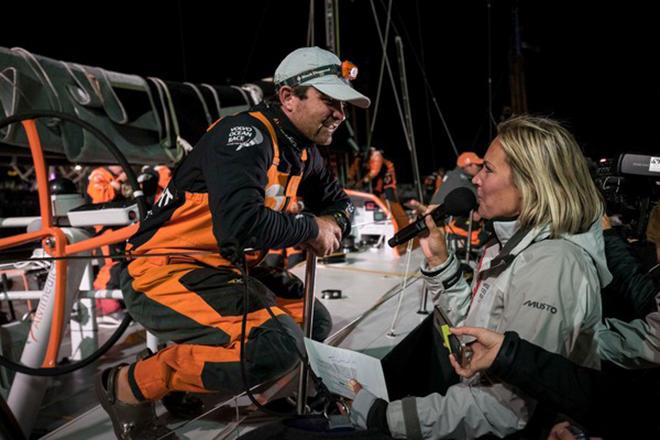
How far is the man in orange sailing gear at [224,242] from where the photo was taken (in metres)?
1.42

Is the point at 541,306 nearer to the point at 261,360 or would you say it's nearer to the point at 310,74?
the point at 261,360

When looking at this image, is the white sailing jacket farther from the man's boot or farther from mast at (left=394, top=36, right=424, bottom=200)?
mast at (left=394, top=36, right=424, bottom=200)

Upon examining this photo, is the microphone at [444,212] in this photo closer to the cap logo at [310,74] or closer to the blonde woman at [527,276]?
the blonde woman at [527,276]

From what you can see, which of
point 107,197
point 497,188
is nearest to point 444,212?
point 497,188

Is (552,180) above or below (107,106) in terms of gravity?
below

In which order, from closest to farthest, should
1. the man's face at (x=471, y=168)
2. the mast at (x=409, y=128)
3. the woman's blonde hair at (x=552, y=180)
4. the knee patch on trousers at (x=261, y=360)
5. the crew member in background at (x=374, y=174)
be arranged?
1. the woman's blonde hair at (x=552, y=180)
2. the knee patch on trousers at (x=261, y=360)
3. the mast at (x=409, y=128)
4. the man's face at (x=471, y=168)
5. the crew member in background at (x=374, y=174)

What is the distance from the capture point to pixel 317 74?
1630mm

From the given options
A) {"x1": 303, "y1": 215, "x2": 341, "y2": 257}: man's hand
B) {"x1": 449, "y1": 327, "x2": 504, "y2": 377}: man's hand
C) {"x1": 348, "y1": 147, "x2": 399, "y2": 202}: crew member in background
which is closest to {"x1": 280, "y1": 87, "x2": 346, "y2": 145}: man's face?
{"x1": 303, "y1": 215, "x2": 341, "y2": 257}: man's hand

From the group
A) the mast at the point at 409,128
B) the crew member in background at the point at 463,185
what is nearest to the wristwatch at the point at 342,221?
the mast at the point at 409,128

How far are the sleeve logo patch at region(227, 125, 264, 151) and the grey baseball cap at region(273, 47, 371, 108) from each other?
11.1 inches

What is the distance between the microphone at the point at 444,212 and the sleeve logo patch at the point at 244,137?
57cm

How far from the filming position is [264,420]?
171 centimetres

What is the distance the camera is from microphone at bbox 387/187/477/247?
1549mm

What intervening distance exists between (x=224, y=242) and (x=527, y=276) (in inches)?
32.7
